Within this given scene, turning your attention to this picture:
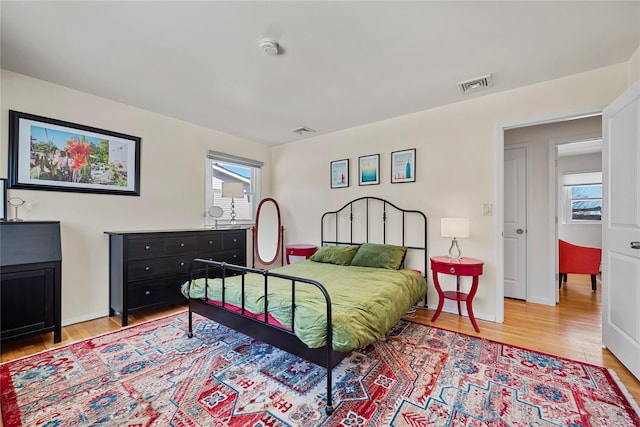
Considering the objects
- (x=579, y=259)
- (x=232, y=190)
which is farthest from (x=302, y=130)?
(x=579, y=259)

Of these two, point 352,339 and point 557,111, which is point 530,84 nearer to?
point 557,111

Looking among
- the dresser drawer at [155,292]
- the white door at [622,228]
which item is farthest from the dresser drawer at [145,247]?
the white door at [622,228]

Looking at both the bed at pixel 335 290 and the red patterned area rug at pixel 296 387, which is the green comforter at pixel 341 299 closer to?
the bed at pixel 335 290

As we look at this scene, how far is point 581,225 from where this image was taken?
598 cm

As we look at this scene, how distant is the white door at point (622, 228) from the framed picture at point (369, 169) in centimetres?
224

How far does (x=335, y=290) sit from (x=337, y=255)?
1.26 meters

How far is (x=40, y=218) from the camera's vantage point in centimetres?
272

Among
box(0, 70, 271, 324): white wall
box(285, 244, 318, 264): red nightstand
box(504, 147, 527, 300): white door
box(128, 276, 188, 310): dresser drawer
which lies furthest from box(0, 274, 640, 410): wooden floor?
box(285, 244, 318, 264): red nightstand

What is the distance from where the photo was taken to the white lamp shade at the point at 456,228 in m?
2.93

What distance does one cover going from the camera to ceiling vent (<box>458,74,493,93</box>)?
269 centimetres

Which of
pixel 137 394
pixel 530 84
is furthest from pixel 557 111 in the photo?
pixel 137 394

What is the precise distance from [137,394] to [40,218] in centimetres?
215

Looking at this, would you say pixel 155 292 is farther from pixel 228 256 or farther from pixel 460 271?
pixel 460 271

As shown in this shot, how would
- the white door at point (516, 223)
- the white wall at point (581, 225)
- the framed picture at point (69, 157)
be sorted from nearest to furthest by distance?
1. the framed picture at point (69, 157)
2. the white door at point (516, 223)
3. the white wall at point (581, 225)
